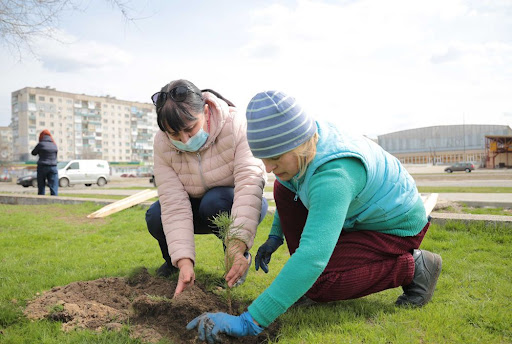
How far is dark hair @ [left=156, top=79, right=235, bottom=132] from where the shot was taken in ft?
7.89

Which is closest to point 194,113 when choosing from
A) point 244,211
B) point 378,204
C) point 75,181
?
point 244,211

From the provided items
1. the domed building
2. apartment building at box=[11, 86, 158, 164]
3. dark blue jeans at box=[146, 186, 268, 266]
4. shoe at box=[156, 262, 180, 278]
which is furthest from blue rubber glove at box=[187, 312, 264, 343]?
apartment building at box=[11, 86, 158, 164]

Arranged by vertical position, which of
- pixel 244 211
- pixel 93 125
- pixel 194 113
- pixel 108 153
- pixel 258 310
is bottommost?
pixel 258 310

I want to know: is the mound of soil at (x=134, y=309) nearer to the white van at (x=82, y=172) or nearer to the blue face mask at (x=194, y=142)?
the blue face mask at (x=194, y=142)

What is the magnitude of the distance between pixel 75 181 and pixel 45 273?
23130mm

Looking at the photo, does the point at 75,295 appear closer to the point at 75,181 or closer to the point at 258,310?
the point at 258,310

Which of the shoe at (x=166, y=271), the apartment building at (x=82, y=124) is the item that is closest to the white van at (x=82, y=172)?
the shoe at (x=166, y=271)

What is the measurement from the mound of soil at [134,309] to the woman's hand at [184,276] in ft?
0.15

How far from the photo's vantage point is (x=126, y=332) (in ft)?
6.81

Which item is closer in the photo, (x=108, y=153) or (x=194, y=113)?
(x=194, y=113)

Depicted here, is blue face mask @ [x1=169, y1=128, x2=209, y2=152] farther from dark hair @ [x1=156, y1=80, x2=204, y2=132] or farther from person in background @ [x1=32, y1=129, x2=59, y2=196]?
person in background @ [x1=32, y1=129, x2=59, y2=196]

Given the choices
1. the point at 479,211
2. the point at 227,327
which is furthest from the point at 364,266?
the point at 479,211

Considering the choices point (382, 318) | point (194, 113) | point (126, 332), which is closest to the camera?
point (126, 332)

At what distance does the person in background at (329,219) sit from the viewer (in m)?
1.77
